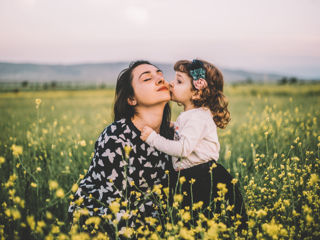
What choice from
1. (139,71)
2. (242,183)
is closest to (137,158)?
(139,71)

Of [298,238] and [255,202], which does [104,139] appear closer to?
[255,202]

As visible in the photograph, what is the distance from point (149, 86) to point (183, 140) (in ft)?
2.15

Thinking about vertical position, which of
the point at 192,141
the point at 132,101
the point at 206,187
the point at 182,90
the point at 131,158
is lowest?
the point at 206,187

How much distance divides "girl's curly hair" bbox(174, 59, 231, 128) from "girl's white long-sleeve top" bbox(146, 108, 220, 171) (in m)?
0.16

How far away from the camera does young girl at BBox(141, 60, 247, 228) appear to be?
7.52ft

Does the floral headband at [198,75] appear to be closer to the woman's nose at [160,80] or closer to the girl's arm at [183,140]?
the woman's nose at [160,80]

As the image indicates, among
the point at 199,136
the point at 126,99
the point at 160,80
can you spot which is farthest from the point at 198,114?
the point at 126,99

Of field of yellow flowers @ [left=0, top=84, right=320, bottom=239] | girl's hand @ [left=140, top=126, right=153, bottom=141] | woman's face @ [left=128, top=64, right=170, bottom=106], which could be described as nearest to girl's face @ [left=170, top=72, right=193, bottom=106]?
woman's face @ [left=128, top=64, right=170, bottom=106]

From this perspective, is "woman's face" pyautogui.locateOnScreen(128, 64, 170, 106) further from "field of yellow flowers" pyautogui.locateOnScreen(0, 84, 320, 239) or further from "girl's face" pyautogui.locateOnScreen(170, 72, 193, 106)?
"field of yellow flowers" pyautogui.locateOnScreen(0, 84, 320, 239)

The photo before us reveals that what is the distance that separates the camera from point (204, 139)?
97.4 inches

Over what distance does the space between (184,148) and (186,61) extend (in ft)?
3.45

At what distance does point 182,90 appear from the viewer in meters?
2.69

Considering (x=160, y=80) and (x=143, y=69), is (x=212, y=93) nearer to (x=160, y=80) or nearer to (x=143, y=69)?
(x=160, y=80)

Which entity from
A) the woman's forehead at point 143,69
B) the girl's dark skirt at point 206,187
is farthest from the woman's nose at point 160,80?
the girl's dark skirt at point 206,187
